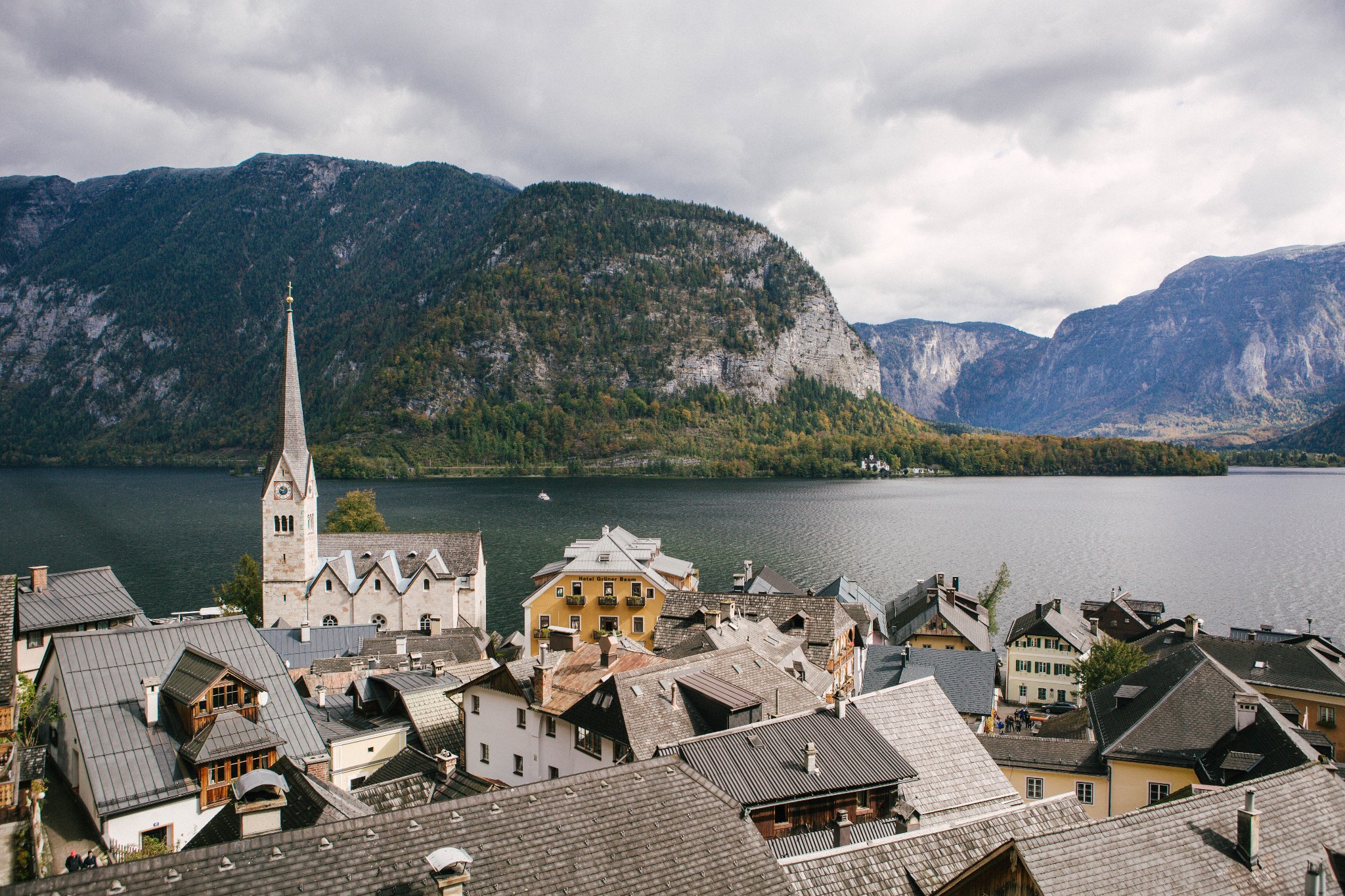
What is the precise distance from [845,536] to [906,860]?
327ft

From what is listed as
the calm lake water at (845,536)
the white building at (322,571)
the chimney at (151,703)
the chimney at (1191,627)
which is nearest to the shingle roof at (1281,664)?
the chimney at (1191,627)

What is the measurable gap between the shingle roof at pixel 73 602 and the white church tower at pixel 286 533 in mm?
17137

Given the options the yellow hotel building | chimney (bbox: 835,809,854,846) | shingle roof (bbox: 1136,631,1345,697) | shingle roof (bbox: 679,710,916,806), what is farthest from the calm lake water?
chimney (bbox: 835,809,854,846)

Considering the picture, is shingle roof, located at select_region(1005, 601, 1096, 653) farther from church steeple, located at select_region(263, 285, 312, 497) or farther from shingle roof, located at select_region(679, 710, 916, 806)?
→ church steeple, located at select_region(263, 285, 312, 497)

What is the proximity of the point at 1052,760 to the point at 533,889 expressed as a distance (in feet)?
84.8

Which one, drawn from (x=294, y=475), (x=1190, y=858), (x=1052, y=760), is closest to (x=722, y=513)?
(x=294, y=475)

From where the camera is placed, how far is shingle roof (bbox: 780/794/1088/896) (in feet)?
40.1

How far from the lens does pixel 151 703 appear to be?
20.0m

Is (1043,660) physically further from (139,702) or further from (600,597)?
(139,702)

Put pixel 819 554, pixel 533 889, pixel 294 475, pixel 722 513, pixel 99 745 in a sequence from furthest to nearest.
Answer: pixel 722 513 → pixel 819 554 → pixel 294 475 → pixel 99 745 → pixel 533 889

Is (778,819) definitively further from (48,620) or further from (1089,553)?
(1089,553)

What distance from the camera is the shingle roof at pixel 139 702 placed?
18.7m

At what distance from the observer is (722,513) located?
435 feet

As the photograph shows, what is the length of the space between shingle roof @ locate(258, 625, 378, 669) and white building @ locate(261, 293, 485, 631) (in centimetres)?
834
